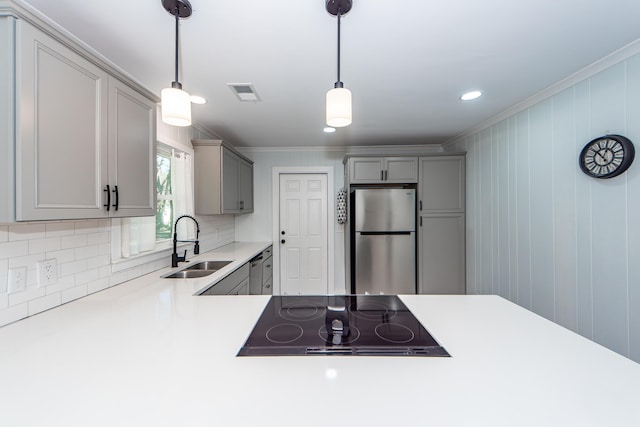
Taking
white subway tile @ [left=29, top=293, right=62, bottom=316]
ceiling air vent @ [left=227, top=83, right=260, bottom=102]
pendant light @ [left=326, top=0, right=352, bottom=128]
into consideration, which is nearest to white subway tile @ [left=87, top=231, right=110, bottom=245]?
white subway tile @ [left=29, top=293, right=62, bottom=316]

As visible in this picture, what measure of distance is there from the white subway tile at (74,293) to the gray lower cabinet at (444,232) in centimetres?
316

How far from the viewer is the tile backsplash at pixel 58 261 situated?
1.20 m

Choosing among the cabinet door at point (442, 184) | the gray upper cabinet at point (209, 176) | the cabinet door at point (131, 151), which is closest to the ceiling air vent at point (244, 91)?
the cabinet door at point (131, 151)

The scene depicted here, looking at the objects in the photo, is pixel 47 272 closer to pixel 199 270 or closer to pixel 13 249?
pixel 13 249

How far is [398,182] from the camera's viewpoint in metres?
3.39

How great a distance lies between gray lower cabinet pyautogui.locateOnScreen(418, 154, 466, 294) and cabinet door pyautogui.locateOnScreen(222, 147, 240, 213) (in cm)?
227

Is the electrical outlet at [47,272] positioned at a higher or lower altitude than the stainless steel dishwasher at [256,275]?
higher

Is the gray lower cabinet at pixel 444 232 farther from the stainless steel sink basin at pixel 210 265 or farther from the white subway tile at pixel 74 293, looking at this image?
the white subway tile at pixel 74 293

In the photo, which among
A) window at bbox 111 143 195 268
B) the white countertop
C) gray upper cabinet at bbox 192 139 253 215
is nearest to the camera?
the white countertop

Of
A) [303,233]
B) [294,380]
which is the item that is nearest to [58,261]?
[294,380]

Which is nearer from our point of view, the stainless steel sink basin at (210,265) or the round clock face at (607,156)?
the round clock face at (607,156)

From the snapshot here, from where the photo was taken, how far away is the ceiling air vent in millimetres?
1990

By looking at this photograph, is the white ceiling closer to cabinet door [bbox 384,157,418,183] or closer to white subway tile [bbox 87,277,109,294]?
cabinet door [bbox 384,157,418,183]

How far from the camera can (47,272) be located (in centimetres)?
135
